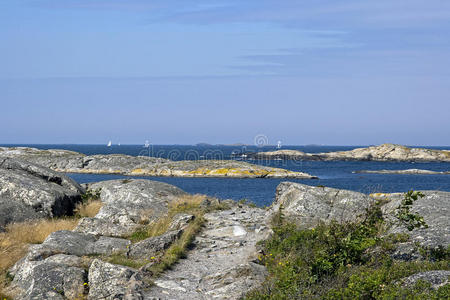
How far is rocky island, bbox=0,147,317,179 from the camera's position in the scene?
88688mm

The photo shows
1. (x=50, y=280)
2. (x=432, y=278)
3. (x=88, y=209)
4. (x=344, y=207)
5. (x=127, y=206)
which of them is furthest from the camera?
(x=88, y=209)

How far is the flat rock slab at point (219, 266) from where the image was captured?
11812 mm

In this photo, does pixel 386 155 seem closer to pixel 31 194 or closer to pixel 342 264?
pixel 31 194

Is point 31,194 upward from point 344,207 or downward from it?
upward

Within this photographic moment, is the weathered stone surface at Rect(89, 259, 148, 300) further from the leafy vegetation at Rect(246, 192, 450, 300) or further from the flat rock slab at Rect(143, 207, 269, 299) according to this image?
the leafy vegetation at Rect(246, 192, 450, 300)

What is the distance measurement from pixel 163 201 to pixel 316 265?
38.1 feet

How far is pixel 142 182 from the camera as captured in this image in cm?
2356

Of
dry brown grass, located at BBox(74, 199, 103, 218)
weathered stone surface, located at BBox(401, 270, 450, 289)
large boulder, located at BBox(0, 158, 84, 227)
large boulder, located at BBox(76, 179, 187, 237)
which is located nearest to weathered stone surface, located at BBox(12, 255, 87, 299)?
large boulder, located at BBox(76, 179, 187, 237)

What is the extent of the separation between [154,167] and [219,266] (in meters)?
79.2

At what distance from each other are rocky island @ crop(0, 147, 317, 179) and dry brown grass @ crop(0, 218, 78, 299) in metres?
67.4

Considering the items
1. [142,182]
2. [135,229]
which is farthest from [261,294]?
[142,182]

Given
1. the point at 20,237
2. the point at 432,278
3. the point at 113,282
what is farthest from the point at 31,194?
the point at 432,278

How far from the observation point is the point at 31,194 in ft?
67.1

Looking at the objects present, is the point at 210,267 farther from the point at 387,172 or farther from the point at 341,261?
the point at 387,172
